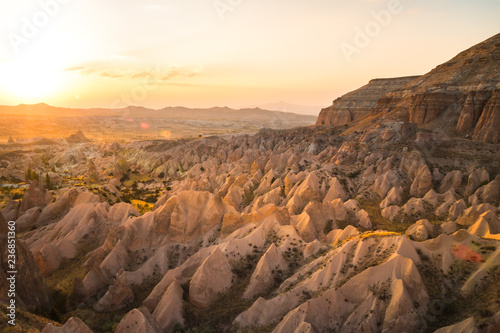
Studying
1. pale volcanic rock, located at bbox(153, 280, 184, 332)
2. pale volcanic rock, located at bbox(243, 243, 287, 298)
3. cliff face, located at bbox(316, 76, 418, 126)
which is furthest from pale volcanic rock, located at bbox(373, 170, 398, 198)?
cliff face, located at bbox(316, 76, 418, 126)

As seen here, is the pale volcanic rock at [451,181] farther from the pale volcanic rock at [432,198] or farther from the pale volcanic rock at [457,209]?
the pale volcanic rock at [457,209]

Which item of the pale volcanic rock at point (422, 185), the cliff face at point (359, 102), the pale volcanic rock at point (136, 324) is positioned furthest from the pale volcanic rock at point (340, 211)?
the cliff face at point (359, 102)

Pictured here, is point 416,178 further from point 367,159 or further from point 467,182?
point 367,159

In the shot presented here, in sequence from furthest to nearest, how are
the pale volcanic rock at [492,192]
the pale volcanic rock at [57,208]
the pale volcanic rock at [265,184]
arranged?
the pale volcanic rock at [265,184] → the pale volcanic rock at [57,208] → the pale volcanic rock at [492,192]

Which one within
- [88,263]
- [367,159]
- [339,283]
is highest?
[367,159]

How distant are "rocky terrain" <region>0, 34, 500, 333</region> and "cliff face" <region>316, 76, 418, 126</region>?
69103 millimetres

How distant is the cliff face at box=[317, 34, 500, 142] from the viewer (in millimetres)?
60156

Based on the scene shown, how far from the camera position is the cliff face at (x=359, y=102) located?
125562 mm

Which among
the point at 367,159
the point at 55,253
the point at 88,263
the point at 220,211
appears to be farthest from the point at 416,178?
the point at 55,253

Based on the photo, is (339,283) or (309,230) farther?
(309,230)

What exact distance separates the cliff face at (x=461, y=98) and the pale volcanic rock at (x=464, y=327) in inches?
2309

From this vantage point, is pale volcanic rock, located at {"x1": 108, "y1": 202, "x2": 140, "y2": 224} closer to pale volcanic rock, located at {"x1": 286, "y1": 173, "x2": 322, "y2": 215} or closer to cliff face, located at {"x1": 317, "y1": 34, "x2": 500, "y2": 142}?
pale volcanic rock, located at {"x1": 286, "y1": 173, "x2": 322, "y2": 215}

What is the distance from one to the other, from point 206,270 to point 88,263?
1283 centimetres

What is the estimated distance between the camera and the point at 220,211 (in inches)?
1299
